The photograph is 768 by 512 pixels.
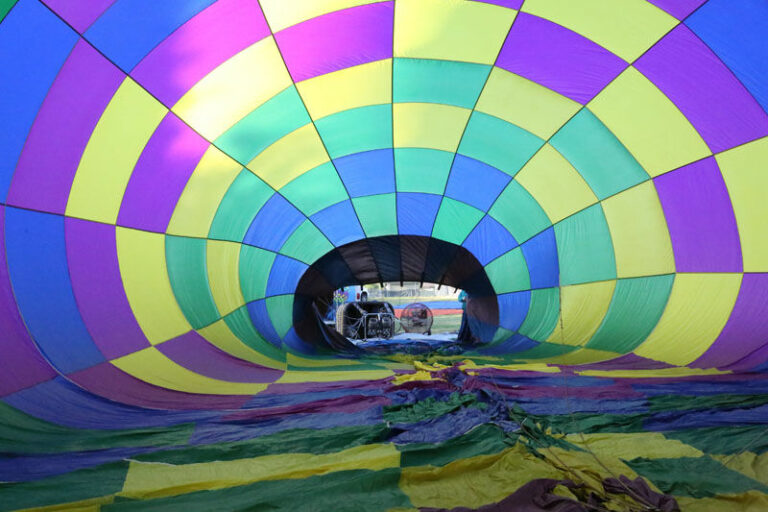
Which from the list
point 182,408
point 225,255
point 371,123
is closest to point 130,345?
point 182,408

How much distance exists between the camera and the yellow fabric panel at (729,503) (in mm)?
1750

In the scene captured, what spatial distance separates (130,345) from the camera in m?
4.36

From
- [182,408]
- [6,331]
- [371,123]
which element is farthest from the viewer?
[371,123]

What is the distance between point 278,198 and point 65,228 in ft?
9.35

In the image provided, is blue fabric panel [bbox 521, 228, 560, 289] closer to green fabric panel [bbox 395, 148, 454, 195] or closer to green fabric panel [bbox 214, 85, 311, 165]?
green fabric panel [bbox 395, 148, 454, 195]

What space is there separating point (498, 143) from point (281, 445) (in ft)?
14.4

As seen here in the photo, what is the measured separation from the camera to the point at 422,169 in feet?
21.0

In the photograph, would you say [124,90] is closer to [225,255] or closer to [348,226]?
[225,255]

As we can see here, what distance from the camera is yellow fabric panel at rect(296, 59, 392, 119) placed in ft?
15.2

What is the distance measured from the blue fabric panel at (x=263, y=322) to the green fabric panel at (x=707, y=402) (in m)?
4.92

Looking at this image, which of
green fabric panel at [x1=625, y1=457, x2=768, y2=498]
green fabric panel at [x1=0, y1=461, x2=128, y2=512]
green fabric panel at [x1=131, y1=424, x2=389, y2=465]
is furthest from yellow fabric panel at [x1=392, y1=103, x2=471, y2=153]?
green fabric panel at [x1=0, y1=461, x2=128, y2=512]

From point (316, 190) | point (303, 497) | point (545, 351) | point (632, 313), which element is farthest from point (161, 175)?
point (632, 313)

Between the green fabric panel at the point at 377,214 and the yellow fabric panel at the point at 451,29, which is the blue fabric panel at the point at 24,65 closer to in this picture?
the yellow fabric panel at the point at 451,29

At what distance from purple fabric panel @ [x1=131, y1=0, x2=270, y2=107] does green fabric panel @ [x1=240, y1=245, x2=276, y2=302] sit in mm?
2703
